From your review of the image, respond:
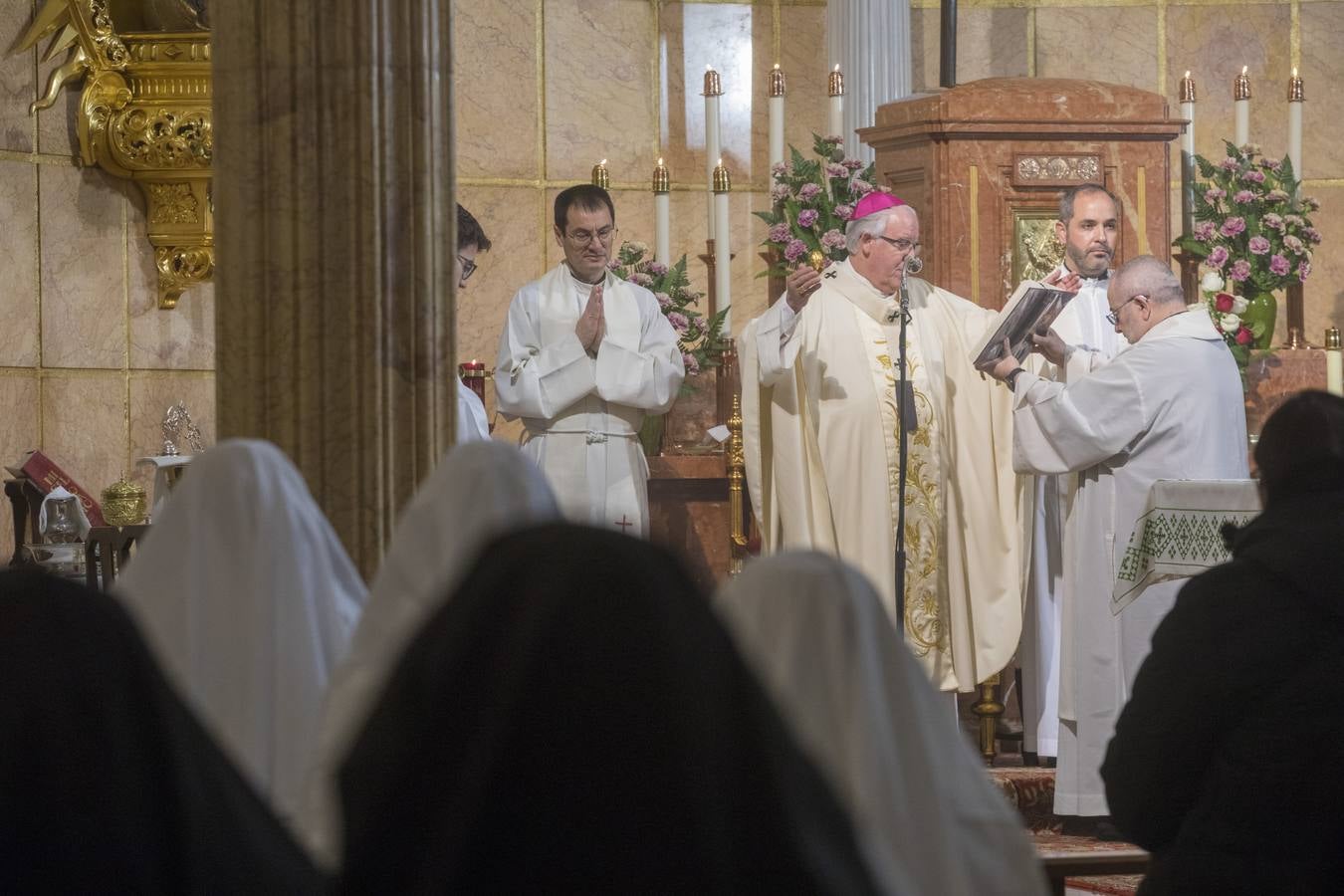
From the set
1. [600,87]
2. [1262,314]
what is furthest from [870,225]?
[600,87]

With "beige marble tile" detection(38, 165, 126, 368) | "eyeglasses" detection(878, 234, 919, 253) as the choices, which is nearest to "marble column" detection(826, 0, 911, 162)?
"eyeglasses" detection(878, 234, 919, 253)

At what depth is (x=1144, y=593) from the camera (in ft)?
22.5

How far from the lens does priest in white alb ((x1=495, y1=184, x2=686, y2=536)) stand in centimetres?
780

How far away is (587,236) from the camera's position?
7832 mm

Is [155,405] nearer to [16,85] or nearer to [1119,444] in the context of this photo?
[16,85]

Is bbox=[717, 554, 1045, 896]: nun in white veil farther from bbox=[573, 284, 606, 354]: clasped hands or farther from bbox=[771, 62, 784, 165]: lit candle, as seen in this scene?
bbox=[771, 62, 784, 165]: lit candle

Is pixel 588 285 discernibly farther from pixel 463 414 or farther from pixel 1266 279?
pixel 1266 279

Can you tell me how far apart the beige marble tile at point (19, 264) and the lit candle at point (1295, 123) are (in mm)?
6164

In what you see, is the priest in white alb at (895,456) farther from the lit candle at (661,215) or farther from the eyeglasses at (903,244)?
the lit candle at (661,215)

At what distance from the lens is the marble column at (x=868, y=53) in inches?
400

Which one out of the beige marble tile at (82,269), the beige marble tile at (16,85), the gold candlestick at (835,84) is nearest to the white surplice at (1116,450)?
the gold candlestick at (835,84)

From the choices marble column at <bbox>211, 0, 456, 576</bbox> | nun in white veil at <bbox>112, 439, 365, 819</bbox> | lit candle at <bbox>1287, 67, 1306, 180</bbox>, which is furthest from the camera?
lit candle at <bbox>1287, 67, 1306, 180</bbox>

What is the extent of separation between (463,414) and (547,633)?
5.75 metres

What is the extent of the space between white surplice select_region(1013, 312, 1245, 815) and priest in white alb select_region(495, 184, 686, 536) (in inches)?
63.4
